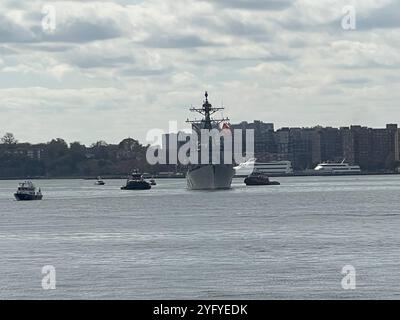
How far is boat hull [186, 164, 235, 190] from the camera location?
513ft

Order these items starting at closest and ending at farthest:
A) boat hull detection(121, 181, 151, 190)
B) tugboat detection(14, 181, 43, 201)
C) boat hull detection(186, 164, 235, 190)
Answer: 1. tugboat detection(14, 181, 43, 201)
2. boat hull detection(186, 164, 235, 190)
3. boat hull detection(121, 181, 151, 190)

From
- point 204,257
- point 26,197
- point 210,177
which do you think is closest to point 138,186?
point 210,177

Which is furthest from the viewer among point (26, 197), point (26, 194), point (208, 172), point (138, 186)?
point (138, 186)

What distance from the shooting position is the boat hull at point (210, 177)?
6161 inches

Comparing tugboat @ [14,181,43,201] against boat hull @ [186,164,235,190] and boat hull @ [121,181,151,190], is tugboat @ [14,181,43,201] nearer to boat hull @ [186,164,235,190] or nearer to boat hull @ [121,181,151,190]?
boat hull @ [186,164,235,190]

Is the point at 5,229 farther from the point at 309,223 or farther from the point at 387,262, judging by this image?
the point at 387,262

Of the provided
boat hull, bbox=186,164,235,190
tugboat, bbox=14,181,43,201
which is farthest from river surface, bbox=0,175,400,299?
boat hull, bbox=186,164,235,190

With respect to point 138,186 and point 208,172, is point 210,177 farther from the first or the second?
point 138,186

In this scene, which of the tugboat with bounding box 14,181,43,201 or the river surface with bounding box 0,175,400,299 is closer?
the river surface with bounding box 0,175,400,299

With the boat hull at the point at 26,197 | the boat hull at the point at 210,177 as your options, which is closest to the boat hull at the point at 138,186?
the boat hull at the point at 210,177

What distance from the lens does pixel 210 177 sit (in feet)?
516
